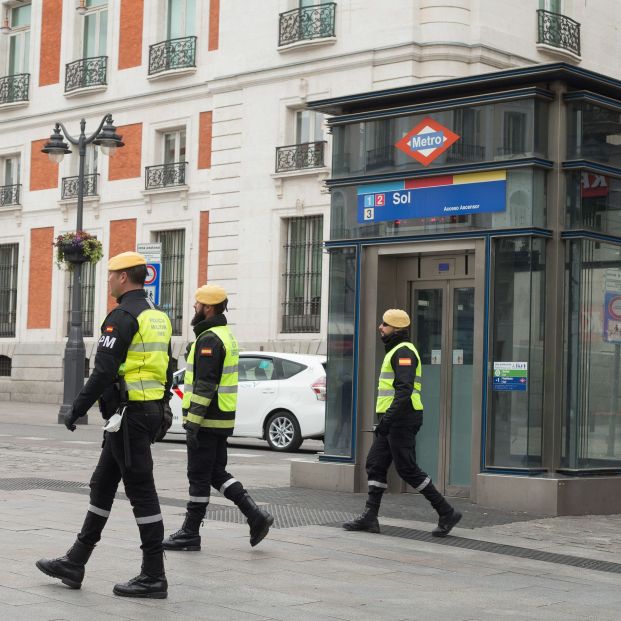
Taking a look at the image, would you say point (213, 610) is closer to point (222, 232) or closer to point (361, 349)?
point (361, 349)

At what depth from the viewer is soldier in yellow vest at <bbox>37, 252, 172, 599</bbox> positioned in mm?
7266

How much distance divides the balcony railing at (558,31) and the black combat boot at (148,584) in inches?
934

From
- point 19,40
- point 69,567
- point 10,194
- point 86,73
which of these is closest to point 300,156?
point 86,73

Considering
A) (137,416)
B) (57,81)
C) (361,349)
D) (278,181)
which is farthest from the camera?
(57,81)

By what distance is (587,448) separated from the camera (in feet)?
38.5

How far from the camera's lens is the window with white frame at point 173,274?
108ft

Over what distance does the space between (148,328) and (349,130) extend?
621cm

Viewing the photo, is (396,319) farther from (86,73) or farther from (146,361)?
(86,73)

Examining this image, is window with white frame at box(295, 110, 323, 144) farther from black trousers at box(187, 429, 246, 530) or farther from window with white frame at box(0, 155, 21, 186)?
black trousers at box(187, 429, 246, 530)

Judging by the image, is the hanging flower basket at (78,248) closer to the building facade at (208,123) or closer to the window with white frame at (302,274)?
the building facade at (208,123)

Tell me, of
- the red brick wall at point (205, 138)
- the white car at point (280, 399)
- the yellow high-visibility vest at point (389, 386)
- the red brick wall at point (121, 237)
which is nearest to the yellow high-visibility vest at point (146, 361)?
the yellow high-visibility vest at point (389, 386)

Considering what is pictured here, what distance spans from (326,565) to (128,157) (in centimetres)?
2667

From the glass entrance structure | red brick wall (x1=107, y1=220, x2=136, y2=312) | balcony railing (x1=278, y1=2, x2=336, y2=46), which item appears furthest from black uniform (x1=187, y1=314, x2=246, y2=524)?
red brick wall (x1=107, y1=220, x2=136, y2=312)

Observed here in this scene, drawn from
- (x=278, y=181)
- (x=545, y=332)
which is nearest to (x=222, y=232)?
(x=278, y=181)
